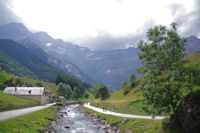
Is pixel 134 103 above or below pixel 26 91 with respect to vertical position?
below

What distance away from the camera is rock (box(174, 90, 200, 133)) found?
2073 centimetres

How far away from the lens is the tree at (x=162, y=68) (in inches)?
953

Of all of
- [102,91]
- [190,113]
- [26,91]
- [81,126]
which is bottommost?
[81,126]

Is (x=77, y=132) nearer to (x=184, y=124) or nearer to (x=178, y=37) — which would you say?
(x=184, y=124)

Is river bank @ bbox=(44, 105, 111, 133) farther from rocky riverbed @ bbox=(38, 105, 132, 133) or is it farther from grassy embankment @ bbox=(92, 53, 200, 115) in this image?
grassy embankment @ bbox=(92, 53, 200, 115)

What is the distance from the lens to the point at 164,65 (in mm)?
26266

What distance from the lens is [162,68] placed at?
1059 inches

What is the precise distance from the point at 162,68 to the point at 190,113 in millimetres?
8422

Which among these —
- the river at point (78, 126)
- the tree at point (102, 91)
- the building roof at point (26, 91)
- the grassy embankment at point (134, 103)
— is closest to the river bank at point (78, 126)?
the river at point (78, 126)

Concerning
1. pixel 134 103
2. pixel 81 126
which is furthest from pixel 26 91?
pixel 81 126

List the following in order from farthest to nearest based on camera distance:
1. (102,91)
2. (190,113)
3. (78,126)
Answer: (102,91) → (78,126) → (190,113)

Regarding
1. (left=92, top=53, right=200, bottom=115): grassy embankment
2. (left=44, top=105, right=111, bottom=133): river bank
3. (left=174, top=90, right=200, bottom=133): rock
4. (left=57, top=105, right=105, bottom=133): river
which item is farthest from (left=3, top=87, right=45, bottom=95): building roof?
(left=174, top=90, right=200, bottom=133): rock

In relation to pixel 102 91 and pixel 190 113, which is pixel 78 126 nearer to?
pixel 190 113

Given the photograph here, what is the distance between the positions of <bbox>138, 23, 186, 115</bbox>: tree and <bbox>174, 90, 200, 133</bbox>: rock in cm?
145
